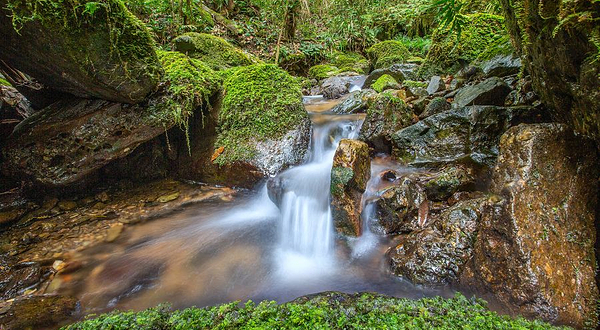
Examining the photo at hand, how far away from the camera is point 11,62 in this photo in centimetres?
317

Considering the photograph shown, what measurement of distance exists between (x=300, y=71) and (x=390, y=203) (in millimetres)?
9883

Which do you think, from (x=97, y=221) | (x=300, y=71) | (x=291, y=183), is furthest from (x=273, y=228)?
(x=300, y=71)

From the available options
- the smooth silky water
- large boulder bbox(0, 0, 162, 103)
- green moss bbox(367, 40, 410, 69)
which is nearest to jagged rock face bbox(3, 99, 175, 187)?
large boulder bbox(0, 0, 162, 103)

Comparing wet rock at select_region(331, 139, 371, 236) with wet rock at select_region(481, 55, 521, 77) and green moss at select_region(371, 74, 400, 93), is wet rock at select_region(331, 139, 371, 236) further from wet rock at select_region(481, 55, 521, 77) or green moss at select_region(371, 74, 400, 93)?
green moss at select_region(371, 74, 400, 93)

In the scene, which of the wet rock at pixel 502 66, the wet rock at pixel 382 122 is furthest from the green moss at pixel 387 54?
the wet rock at pixel 382 122

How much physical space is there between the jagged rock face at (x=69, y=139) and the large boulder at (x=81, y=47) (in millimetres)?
230

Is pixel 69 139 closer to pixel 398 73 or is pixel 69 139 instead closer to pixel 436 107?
pixel 436 107

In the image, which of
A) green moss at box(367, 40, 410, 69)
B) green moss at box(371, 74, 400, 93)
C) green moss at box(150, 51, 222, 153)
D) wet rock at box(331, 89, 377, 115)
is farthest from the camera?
green moss at box(367, 40, 410, 69)

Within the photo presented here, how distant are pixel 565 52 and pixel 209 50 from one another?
22.8ft

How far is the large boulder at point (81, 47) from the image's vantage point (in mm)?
2678

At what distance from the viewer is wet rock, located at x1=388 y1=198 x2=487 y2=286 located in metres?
2.35

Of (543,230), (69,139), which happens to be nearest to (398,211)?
(543,230)

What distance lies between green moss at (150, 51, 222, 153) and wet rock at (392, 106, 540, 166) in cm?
332

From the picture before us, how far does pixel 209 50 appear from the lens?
6.96m
